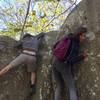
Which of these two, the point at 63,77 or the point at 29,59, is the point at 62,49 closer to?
the point at 63,77

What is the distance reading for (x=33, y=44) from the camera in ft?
24.5

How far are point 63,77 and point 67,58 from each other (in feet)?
1.44

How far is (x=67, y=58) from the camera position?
6258 millimetres

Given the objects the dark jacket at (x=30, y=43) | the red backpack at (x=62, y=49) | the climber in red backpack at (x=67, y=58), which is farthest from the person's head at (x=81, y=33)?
the dark jacket at (x=30, y=43)

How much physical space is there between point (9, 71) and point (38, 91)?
0.92m

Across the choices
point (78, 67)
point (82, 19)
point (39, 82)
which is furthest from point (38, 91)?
point (82, 19)

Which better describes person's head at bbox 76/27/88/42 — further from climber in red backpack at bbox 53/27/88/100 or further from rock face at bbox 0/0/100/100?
rock face at bbox 0/0/100/100

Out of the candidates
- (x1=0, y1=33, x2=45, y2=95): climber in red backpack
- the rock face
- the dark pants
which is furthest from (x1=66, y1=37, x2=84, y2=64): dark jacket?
(x1=0, y1=33, x2=45, y2=95): climber in red backpack

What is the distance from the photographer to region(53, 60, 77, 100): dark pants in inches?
250

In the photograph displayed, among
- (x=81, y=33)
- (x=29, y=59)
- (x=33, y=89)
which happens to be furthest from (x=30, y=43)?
(x=81, y=33)

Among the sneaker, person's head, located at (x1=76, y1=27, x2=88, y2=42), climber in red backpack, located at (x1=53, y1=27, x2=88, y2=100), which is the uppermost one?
person's head, located at (x1=76, y1=27, x2=88, y2=42)

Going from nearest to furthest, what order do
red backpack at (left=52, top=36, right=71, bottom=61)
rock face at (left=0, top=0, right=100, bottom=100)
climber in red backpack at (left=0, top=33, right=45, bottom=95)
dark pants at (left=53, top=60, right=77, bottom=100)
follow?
red backpack at (left=52, top=36, right=71, bottom=61) → dark pants at (left=53, top=60, right=77, bottom=100) → rock face at (left=0, top=0, right=100, bottom=100) → climber in red backpack at (left=0, top=33, right=45, bottom=95)

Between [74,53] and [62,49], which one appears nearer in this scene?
[62,49]

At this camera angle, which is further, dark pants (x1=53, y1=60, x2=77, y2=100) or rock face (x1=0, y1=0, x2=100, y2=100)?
rock face (x1=0, y1=0, x2=100, y2=100)
